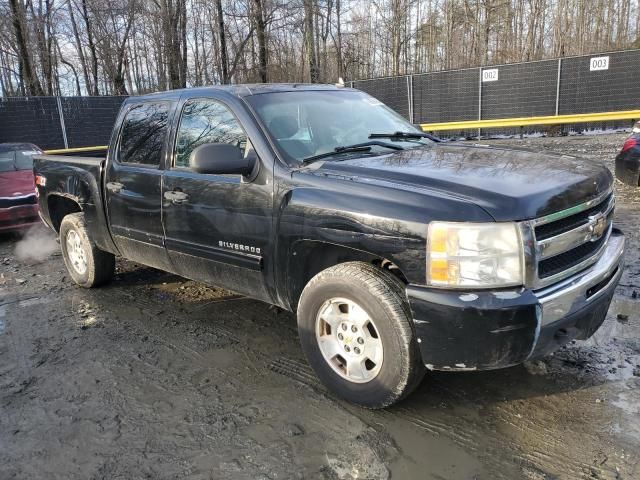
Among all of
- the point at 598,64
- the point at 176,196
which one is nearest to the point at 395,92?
the point at 598,64

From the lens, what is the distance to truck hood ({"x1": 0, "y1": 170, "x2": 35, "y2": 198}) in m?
8.24

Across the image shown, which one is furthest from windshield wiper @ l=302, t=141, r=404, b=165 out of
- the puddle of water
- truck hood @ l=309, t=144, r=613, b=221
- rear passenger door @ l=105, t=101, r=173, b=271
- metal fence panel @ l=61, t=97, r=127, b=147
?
metal fence panel @ l=61, t=97, r=127, b=147

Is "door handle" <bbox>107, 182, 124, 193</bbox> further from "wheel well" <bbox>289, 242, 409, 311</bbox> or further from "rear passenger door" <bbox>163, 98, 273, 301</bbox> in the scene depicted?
"wheel well" <bbox>289, 242, 409, 311</bbox>

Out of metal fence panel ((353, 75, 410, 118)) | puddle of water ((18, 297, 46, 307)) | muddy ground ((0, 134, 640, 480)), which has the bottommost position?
puddle of water ((18, 297, 46, 307))

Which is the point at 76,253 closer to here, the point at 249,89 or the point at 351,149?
the point at 249,89

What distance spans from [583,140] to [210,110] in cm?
1429

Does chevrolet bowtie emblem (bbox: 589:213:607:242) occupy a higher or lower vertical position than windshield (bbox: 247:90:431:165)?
lower

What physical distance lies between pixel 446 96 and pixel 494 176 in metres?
16.3

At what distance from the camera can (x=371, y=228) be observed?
2811 mm

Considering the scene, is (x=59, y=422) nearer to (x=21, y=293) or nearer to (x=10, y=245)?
(x=21, y=293)

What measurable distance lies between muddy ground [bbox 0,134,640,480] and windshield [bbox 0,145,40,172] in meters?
5.45

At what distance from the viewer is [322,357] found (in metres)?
3.23

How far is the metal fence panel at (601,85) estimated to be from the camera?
15.8 metres

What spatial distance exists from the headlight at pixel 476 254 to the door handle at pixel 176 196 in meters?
2.12
